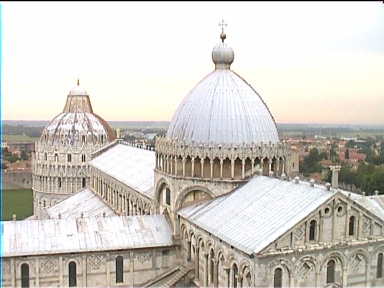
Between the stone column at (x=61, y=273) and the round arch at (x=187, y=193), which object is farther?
the round arch at (x=187, y=193)

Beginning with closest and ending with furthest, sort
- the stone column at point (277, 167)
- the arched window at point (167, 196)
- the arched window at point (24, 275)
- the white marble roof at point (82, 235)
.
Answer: the arched window at point (24, 275)
the white marble roof at point (82, 235)
the stone column at point (277, 167)
the arched window at point (167, 196)

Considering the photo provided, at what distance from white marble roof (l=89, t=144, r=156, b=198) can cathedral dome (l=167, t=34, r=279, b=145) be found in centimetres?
784

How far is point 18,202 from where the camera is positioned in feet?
343

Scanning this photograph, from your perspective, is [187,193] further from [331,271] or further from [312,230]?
[331,271]

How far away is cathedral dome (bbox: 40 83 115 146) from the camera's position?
9219cm

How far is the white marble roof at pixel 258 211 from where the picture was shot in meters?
24.3

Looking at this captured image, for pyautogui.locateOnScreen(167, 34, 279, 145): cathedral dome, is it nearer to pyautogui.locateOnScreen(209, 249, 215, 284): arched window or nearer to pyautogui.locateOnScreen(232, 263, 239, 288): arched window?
pyautogui.locateOnScreen(209, 249, 215, 284): arched window

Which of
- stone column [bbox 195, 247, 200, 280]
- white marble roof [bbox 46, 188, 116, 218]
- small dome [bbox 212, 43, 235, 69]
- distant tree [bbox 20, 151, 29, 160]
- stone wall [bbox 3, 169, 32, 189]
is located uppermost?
small dome [bbox 212, 43, 235, 69]

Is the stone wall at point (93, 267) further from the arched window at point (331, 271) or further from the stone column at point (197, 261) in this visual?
the arched window at point (331, 271)

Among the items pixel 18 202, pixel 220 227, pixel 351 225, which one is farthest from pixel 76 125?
pixel 351 225

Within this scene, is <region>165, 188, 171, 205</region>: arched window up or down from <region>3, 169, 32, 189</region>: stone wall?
up

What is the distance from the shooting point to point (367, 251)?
25.9 m

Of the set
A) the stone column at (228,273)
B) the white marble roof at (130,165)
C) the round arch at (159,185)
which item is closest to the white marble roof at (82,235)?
the round arch at (159,185)

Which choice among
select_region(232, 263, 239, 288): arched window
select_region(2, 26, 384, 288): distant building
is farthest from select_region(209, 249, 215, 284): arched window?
select_region(232, 263, 239, 288): arched window
